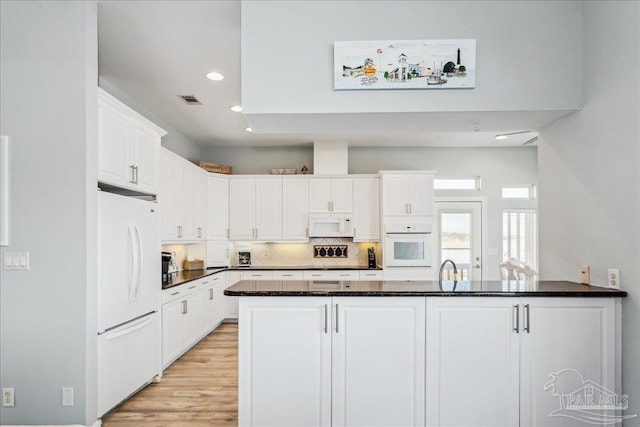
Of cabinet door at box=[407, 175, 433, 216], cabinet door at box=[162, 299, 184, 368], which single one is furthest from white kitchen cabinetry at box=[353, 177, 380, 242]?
cabinet door at box=[162, 299, 184, 368]

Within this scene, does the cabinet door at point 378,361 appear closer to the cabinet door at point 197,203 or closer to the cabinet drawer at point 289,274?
the cabinet door at point 197,203

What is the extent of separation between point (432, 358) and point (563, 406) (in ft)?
2.70

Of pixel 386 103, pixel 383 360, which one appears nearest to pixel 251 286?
pixel 383 360

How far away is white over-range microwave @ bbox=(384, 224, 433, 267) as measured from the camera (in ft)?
19.2

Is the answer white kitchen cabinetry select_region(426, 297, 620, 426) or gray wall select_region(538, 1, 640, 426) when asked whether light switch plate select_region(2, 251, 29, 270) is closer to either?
white kitchen cabinetry select_region(426, 297, 620, 426)

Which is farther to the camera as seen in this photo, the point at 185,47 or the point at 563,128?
the point at 185,47

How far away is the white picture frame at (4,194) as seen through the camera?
8.34ft

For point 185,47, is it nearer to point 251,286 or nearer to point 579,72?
point 251,286

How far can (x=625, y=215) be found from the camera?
2.31m

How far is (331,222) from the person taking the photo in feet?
20.4

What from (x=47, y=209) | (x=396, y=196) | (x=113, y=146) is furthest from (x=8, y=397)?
(x=396, y=196)

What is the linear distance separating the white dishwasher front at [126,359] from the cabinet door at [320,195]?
3106 mm

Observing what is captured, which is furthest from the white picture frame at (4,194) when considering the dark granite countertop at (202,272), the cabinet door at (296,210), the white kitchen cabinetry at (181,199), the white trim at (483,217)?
the white trim at (483,217)

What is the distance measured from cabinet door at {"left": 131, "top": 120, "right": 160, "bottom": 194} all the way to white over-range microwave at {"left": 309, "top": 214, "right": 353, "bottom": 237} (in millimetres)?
2856
